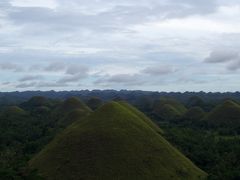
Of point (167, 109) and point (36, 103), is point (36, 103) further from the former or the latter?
point (167, 109)

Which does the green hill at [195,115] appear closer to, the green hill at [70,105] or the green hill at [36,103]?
the green hill at [70,105]

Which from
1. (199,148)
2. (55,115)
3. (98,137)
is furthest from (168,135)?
(55,115)

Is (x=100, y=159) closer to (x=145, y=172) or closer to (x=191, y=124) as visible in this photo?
(x=145, y=172)

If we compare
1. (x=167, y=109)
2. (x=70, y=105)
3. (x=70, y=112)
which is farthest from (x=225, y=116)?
(x=70, y=105)

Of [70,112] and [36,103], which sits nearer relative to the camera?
→ [70,112]

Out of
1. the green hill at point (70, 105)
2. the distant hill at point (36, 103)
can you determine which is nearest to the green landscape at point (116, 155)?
the green hill at point (70, 105)

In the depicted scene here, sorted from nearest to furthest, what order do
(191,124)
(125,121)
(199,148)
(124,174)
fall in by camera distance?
(124,174)
(125,121)
(199,148)
(191,124)

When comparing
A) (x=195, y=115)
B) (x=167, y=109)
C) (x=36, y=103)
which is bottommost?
(x=195, y=115)
